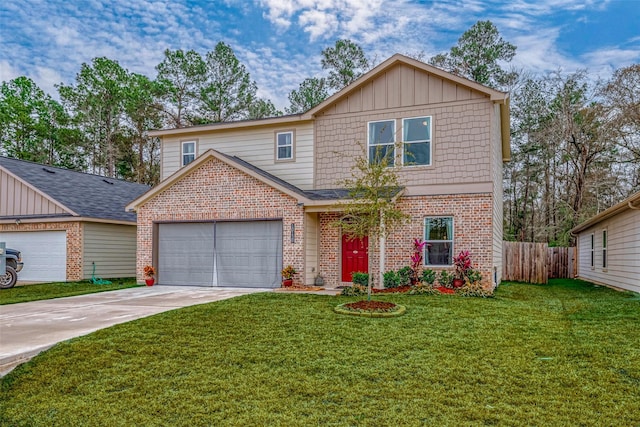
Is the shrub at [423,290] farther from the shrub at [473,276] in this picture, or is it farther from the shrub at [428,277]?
the shrub at [473,276]

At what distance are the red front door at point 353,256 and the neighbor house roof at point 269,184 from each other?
4.67ft

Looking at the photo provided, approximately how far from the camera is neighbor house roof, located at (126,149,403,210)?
1278 cm

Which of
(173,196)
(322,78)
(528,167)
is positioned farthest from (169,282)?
(528,167)

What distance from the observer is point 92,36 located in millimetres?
10445

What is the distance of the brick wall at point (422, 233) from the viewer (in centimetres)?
1219

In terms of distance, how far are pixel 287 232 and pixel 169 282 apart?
4.58 meters

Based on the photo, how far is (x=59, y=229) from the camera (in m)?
16.7

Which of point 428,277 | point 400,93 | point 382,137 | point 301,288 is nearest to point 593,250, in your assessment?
point 428,277

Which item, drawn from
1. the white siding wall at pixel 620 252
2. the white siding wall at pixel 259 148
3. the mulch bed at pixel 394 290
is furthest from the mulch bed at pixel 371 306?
the white siding wall at pixel 620 252

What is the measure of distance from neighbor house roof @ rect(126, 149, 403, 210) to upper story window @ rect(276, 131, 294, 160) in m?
0.79

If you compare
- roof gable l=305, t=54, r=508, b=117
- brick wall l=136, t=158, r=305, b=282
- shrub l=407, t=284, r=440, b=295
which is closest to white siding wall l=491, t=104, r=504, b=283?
roof gable l=305, t=54, r=508, b=117

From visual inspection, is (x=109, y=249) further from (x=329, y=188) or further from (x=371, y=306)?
(x=371, y=306)

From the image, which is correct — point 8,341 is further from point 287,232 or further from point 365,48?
point 365,48

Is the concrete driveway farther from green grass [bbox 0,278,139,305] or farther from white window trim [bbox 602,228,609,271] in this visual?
white window trim [bbox 602,228,609,271]
